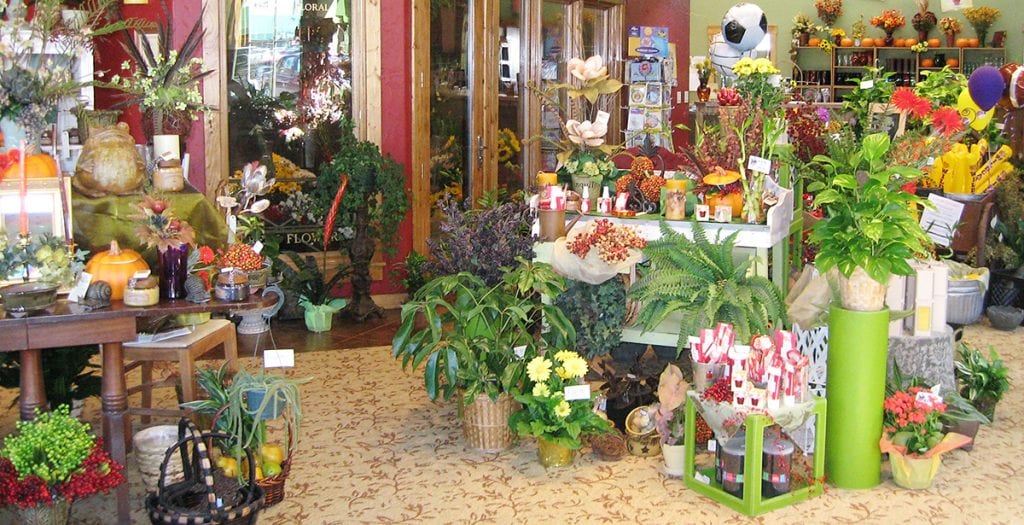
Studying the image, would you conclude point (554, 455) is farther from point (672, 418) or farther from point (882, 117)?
point (882, 117)

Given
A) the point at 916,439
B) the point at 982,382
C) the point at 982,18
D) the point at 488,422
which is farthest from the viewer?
the point at 982,18

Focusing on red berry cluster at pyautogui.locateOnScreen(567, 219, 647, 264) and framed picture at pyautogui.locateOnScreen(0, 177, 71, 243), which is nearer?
framed picture at pyautogui.locateOnScreen(0, 177, 71, 243)

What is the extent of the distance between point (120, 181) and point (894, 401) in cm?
329

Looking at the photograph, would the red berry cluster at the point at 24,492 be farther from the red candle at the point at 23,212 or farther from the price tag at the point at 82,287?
the red candle at the point at 23,212

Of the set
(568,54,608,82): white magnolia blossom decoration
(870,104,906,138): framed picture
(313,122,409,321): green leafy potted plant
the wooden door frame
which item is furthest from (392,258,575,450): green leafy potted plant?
the wooden door frame

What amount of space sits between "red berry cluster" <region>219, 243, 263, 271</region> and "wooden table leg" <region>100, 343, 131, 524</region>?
489 millimetres

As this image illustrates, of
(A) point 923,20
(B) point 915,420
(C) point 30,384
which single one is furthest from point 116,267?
(A) point 923,20

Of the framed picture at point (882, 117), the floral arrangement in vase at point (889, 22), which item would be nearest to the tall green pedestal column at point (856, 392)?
the framed picture at point (882, 117)

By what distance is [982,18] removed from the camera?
1460 cm

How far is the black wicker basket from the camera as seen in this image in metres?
3.47

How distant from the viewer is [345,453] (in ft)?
15.9

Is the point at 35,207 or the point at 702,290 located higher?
the point at 35,207

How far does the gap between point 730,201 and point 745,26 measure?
3408 millimetres

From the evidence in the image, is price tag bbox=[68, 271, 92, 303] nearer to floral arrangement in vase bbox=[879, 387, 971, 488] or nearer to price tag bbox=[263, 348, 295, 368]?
price tag bbox=[263, 348, 295, 368]
